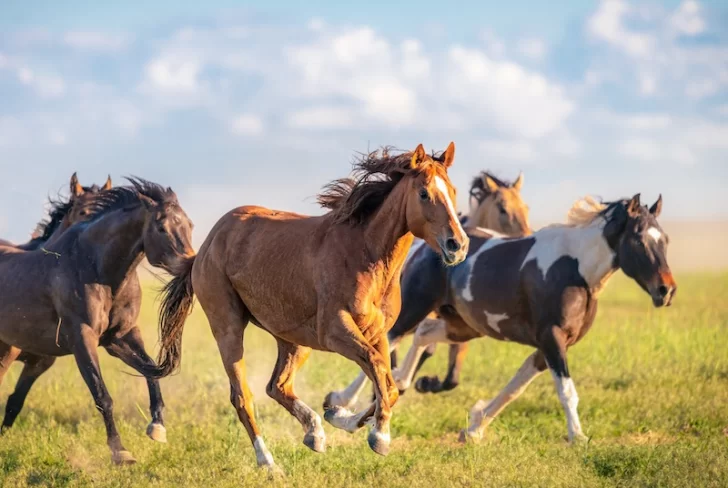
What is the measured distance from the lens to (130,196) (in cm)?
856

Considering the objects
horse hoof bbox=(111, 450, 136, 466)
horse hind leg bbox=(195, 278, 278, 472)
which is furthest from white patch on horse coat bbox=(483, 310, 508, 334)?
horse hoof bbox=(111, 450, 136, 466)

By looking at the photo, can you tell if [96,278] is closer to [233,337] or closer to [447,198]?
[233,337]

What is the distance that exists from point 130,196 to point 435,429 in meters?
3.65

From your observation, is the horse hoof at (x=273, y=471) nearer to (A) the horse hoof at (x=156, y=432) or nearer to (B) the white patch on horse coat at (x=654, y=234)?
(A) the horse hoof at (x=156, y=432)

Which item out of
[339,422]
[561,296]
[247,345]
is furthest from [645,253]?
[247,345]

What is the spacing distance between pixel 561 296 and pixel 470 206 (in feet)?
15.2

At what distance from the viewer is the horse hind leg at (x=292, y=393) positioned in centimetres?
657

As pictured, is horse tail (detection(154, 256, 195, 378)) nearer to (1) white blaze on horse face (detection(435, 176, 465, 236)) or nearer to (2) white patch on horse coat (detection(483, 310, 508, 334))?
(1) white blaze on horse face (detection(435, 176, 465, 236))

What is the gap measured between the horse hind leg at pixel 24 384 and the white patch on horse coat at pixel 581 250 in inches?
190

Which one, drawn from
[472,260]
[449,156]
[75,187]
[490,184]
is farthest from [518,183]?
[449,156]

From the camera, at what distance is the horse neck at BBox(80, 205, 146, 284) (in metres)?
8.30

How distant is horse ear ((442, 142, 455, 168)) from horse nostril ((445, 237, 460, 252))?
750 millimetres

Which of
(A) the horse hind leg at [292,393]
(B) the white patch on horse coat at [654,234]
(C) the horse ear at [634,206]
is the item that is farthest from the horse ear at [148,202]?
(B) the white patch on horse coat at [654,234]

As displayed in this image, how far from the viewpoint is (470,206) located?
13227 mm
